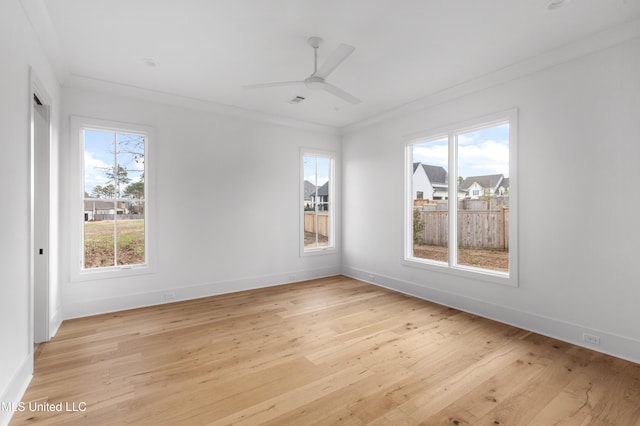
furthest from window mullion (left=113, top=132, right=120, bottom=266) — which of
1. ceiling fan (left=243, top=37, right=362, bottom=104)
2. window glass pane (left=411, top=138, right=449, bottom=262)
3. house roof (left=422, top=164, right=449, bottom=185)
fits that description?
house roof (left=422, top=164, right=449, bottom=185)

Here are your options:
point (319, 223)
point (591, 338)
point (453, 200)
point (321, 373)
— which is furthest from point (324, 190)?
point (591, 338)

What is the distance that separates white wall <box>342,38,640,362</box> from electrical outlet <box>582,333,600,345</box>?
34 mm

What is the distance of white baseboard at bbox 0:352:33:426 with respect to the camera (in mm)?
1882

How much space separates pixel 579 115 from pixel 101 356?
5060 millimetres

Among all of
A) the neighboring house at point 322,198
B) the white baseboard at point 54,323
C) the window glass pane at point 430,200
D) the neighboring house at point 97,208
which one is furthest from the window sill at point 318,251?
the white baseboard at point 54,323

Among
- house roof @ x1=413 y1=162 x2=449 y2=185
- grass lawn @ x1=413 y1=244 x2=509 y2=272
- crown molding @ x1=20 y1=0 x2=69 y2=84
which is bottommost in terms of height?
grass lawn @ x1=413 y1=244 x2=509 y2=272

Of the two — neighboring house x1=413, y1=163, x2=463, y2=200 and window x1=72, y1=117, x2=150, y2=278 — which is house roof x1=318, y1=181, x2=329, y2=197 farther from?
window x1=72, y1=117, x2=150, y2=278

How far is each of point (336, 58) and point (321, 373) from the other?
2.66 metres

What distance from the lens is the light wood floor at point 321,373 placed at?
203 cm

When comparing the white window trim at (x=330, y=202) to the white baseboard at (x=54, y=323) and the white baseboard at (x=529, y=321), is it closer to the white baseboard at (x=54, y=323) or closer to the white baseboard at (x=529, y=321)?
the white baseboard at (x=529, y=321)

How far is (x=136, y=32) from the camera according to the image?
2.81 metres

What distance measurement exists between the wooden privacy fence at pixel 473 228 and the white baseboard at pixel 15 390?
452 centimetres

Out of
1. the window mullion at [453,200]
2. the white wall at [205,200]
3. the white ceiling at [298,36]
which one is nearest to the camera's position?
the white ceiling at [298,36]

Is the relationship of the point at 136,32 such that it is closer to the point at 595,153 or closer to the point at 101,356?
the point at 101,356
